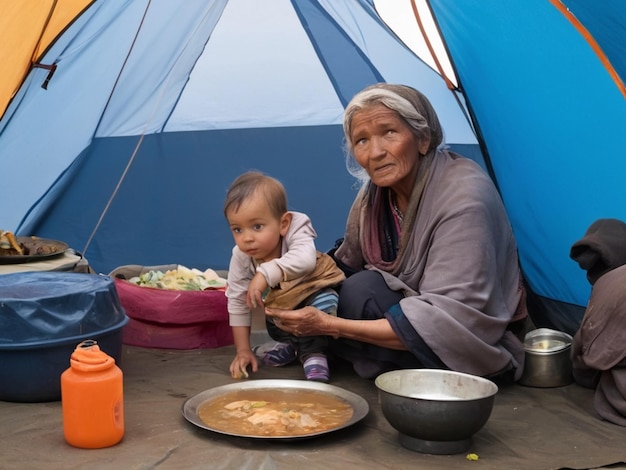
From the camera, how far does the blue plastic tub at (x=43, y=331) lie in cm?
264

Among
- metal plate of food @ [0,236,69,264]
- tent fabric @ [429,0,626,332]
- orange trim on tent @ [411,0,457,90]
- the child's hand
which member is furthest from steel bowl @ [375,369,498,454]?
orange trim on tent @ [411,0,457,90]

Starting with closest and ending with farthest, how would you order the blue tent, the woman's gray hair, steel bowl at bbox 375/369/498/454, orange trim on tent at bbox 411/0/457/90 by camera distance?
steel bowl at bbox 375/369/498/454
the woman's gray hair
the blue tent
orange trim on tent at bbox 411/0/457/90

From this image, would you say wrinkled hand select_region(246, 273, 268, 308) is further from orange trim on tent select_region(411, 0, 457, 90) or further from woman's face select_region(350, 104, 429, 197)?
orange trim on tent select_region(411, 0, 457, 90)

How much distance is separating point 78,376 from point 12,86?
2.00 metres

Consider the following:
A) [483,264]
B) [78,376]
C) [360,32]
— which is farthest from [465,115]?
Result: [78,376]

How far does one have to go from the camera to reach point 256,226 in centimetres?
295

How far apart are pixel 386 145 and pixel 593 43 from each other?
0.80m

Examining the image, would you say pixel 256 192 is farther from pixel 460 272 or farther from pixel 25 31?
pixel 25 31

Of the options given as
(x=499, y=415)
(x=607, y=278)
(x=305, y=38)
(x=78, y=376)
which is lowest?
(x=499, y=415)

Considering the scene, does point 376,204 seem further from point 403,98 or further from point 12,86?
point 12,86

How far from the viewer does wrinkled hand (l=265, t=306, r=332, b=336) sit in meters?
2.74

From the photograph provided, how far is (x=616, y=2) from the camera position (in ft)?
8.87

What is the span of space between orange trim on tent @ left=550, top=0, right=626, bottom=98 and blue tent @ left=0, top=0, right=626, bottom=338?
306 millimetres

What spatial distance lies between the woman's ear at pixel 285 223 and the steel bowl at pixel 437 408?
73cm
